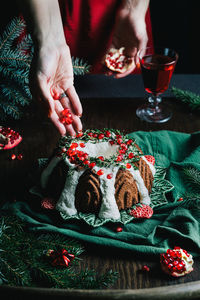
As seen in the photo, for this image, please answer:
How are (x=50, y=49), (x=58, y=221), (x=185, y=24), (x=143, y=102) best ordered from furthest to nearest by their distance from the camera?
Answer: 1. (x=185, y=24)
2. (x=143, y=102)
3. (x=50, y=49)
4. (x=58, y=221)

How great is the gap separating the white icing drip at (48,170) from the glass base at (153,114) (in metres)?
0.55

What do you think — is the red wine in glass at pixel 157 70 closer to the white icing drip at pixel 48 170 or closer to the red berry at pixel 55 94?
the red berry at pixel 55 94

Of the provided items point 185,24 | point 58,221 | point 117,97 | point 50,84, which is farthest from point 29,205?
point 185,24

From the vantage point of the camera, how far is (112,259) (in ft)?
3.27

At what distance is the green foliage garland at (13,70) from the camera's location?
1415 millimetres

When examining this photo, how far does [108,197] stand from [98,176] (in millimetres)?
70

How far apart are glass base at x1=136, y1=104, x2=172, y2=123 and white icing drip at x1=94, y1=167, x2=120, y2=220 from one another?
55cm

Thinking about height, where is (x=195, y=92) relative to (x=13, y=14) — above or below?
below

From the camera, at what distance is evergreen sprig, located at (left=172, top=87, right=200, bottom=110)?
1.58m

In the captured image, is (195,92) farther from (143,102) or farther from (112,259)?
(112,259)

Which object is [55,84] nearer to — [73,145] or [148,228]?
[73,145]

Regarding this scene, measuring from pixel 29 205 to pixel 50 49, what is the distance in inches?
22.2

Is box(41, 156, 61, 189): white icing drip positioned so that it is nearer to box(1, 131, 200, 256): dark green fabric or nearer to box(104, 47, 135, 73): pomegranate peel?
box(1, 131, 200, 256): dark green fabric

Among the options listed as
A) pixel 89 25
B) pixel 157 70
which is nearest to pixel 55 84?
pixel 157 70
